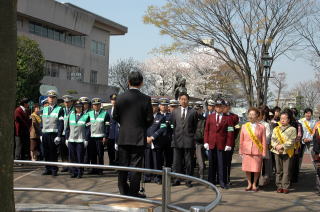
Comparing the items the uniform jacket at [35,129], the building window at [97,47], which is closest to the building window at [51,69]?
the building window at [97,47]

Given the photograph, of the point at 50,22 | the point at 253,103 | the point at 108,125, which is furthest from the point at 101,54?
the point at 108,125

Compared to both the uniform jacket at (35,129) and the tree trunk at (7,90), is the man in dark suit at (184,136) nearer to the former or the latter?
the uniform jacket at (35,129)

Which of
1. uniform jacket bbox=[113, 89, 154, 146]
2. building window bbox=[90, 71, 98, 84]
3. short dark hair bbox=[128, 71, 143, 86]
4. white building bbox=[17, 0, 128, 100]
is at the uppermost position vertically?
white building bbox=[17, 0, 128, 100]

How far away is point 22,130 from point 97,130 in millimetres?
2769

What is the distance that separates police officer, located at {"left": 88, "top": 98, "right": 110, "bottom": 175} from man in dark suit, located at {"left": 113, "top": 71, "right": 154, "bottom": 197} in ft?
12.9

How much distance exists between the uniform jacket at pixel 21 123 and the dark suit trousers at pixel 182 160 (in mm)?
4849

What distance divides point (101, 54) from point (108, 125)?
33518 mm

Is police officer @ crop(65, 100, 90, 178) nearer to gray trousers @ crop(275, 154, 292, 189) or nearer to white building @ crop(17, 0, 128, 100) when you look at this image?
gray trousers @ crop(275, 154, 292, 189)

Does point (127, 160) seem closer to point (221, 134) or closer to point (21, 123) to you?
point (221, 134)

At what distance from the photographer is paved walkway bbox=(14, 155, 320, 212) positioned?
6398 millimetres

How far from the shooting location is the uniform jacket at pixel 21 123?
36.4 feet

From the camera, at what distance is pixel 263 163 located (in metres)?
8.97

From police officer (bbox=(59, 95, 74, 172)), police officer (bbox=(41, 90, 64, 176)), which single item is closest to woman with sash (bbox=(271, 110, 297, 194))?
police officer (bbox=(59, 95, 74, 172))

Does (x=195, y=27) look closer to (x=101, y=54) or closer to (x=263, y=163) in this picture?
(x=263, y=163)
